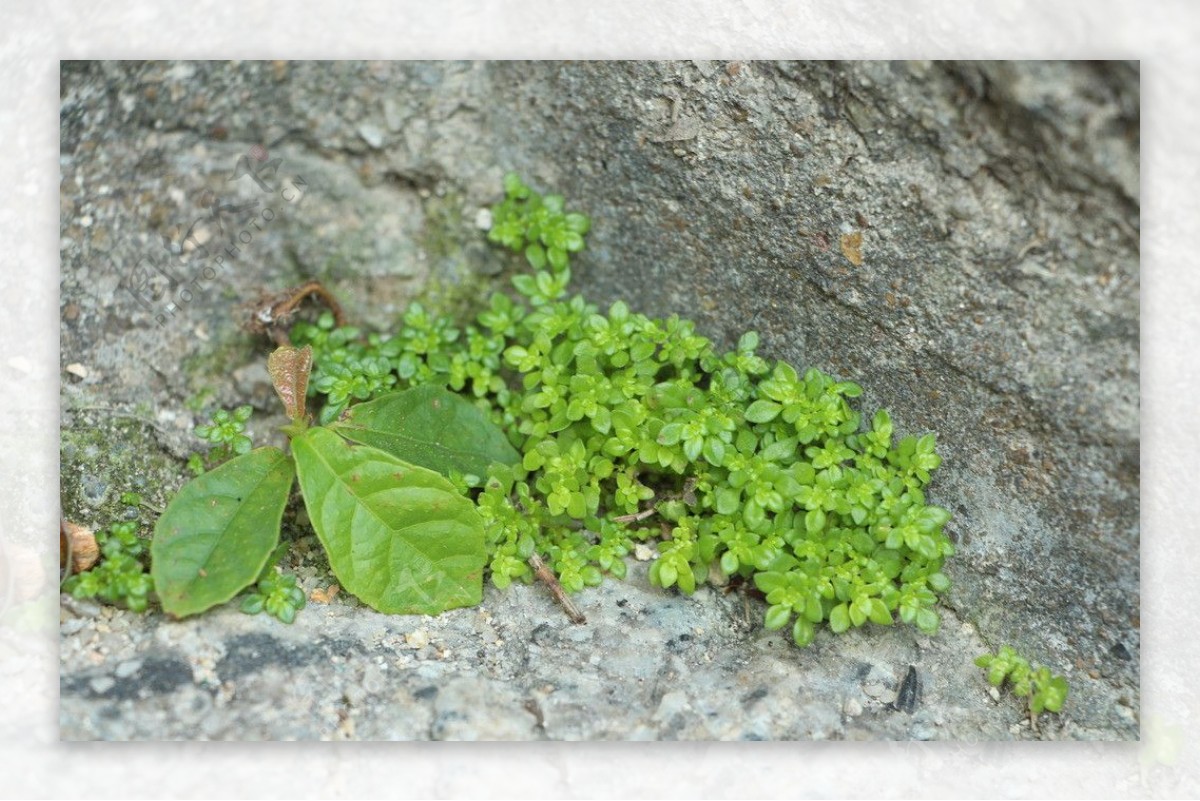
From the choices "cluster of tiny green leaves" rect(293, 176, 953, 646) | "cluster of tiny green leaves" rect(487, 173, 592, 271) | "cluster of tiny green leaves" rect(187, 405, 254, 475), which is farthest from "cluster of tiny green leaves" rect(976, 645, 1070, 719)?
"cluster of tiny green leaves" rect(187, 405, 254, 475)

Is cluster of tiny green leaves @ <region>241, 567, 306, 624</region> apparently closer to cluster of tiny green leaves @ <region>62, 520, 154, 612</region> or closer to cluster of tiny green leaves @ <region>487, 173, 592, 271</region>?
cluster of tiny green leaves @ <region>62, 520, 154, 612</region>

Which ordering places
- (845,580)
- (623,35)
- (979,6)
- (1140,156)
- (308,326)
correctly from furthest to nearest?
(308,326), (623,35), (845,580), (979,6), (1140,156)

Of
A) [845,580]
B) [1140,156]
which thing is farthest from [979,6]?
[845,580]

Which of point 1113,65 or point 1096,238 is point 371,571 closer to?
point 1096,238

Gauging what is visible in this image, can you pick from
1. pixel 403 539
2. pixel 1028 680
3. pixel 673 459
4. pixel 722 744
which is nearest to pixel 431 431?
pixel 403 539

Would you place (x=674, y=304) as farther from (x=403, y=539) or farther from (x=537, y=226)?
(x=403, y=539)

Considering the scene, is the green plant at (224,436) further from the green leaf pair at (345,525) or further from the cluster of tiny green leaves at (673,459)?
the cluster of tiny green leaves at (673,459)

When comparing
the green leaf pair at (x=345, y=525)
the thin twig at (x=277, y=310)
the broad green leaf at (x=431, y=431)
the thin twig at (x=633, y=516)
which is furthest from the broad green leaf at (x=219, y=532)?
the thin twig at (x=633, y=516)
